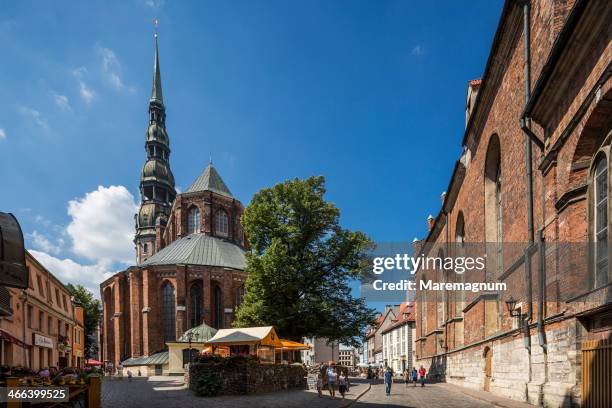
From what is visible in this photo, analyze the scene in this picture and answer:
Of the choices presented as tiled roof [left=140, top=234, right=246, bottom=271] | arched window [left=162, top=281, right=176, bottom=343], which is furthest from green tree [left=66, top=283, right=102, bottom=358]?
arched window [left=162, top=281, right=176, bottom=343]

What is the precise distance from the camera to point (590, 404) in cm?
835

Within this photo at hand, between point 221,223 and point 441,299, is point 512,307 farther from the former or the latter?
point 221,223

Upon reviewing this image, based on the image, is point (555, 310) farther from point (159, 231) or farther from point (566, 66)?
point (159, 231)

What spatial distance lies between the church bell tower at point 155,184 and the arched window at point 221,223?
17766 mm

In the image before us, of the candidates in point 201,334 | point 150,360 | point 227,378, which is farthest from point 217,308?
point 227,378

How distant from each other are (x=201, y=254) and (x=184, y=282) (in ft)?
16.5

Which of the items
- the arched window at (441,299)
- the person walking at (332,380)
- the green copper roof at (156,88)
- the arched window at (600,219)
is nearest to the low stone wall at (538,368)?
the arched window at (600,219)

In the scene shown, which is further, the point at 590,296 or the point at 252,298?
the point at 252,298

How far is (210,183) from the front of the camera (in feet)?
187

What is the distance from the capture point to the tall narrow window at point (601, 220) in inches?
340

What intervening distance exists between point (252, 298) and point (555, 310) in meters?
18.6

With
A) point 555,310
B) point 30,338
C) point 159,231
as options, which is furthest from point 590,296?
point 159,231

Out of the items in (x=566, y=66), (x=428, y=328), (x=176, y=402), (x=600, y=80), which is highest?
(x=566, y=66)

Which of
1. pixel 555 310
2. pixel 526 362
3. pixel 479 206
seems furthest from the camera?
pixel 479 206
